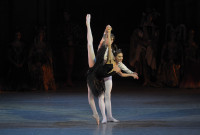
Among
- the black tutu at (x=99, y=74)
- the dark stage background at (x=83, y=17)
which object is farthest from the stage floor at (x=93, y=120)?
the dark stage background at (x=83, y=17)

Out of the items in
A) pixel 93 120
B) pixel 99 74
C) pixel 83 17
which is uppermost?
pixel 83 17

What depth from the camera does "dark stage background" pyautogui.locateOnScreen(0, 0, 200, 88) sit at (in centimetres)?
1991

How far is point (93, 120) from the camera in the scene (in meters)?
9.48

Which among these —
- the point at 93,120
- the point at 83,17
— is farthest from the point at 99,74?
the point at 83,17

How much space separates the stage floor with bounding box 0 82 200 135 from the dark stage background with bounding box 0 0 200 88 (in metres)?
5.13

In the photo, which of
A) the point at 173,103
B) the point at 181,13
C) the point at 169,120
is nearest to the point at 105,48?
the point at 169,120

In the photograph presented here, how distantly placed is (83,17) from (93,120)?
12.5 metres

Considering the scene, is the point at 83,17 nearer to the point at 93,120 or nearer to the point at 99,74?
the point at 93,120

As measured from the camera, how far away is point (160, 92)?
579 inches

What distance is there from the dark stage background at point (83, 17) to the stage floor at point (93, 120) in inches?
202

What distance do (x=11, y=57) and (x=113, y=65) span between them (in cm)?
731

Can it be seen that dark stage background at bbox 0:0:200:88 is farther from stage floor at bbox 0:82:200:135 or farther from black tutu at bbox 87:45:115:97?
black tutu at bbox 87:45:115:97

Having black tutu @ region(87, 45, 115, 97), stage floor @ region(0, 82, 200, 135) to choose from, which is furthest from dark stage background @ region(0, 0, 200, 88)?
black tutu @ region(87, 45, 115, 97)

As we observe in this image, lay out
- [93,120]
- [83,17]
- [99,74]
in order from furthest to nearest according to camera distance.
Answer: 1. [83,17]
2. [93,120]
3. [99,74]
